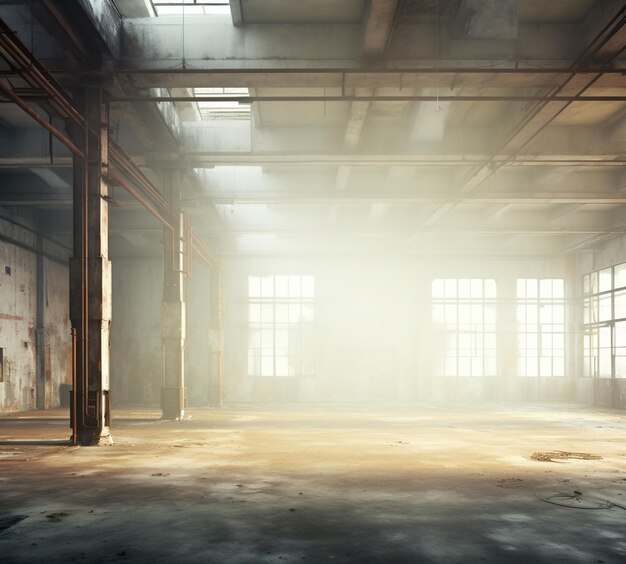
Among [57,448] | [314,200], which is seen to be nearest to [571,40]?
[314,200]

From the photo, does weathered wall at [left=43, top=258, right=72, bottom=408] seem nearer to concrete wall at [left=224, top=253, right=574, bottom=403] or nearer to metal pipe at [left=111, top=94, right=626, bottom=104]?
concrete wall at [left=224, top=253, right=574, bottom=403]

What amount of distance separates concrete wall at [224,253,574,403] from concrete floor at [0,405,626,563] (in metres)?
12.5

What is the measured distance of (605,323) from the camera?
2459cm

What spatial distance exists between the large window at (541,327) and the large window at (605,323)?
3.68 feet

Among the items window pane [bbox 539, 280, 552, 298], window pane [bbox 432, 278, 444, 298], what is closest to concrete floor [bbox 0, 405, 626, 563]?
window pane [bbox 432, 278, 444, 298]

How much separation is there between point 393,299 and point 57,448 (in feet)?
58.6

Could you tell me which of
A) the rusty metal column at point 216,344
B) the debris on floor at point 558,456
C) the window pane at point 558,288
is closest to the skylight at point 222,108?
the rusty metal column at point 216,344

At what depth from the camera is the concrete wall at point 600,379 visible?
77.4 ft

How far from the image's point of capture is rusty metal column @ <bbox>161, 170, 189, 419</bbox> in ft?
56.3

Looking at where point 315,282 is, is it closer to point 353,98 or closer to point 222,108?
point 222,108

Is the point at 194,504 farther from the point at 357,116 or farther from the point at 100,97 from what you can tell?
the point at 357,116

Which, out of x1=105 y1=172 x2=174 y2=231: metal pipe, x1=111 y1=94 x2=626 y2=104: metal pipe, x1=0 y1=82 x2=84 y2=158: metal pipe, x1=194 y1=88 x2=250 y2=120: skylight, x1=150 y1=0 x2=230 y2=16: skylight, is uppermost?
x1=150 y1=0 x2=230 y2=16: skylight

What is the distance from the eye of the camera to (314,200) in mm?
19281

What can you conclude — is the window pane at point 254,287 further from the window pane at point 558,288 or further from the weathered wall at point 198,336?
the window pane at point 558,288
